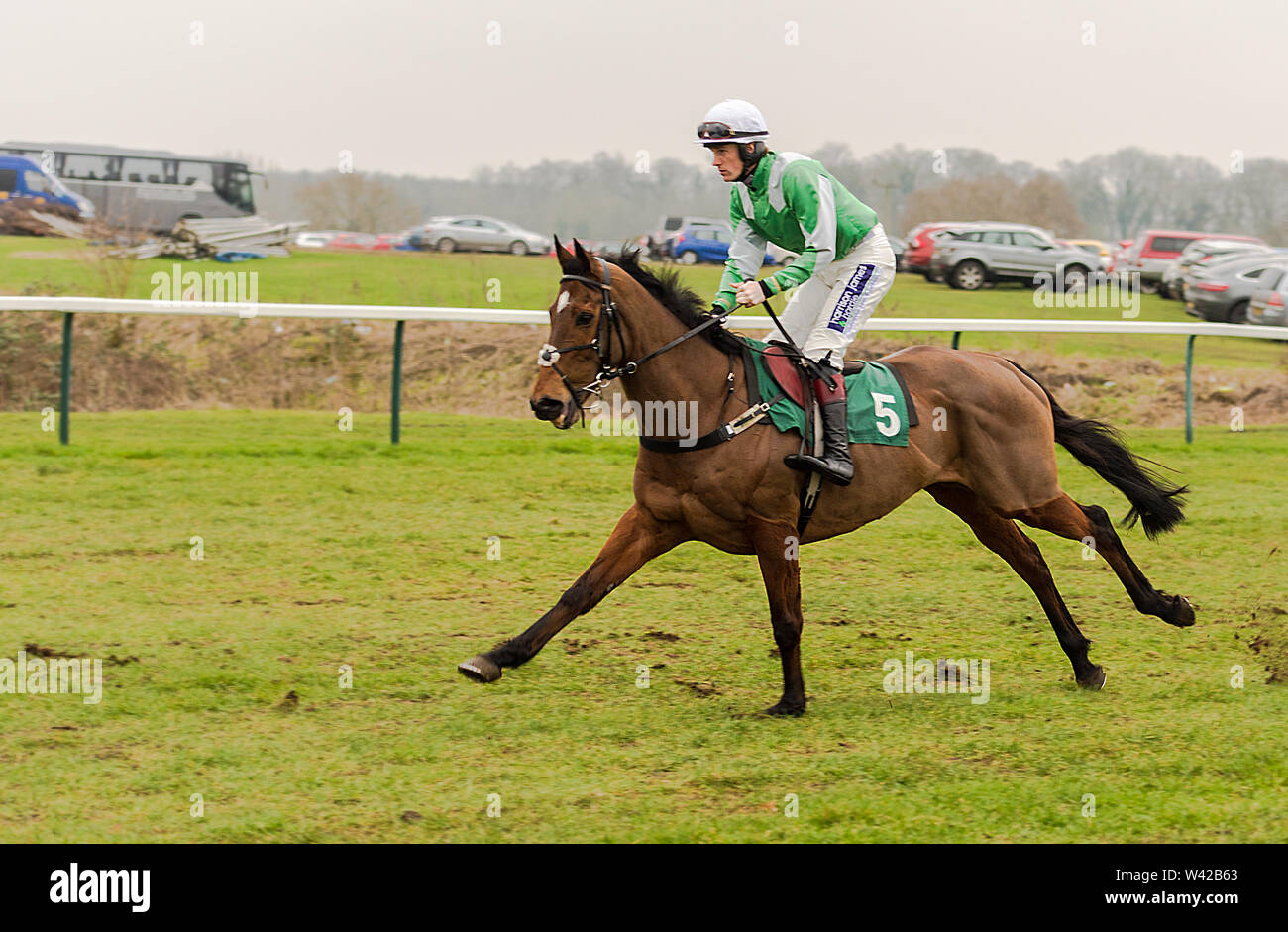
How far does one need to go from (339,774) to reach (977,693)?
253 cm

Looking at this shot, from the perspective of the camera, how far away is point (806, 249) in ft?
16.0

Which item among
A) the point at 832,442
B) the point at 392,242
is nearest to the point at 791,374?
the point at 832,442

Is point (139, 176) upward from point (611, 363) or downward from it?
upward

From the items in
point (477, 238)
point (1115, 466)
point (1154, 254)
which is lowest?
point (1115, 466)

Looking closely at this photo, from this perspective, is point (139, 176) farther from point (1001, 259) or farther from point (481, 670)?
point (481, 670)

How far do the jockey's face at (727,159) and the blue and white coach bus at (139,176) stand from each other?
94.4 feet

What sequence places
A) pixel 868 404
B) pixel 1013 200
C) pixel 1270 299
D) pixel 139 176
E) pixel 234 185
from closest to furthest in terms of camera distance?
pixel 868 404, pixel 1270 299, pixel 139 176, pixel 234 185, pixel 1013 200

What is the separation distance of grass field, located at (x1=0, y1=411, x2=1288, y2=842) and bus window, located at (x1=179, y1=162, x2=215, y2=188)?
2379 centimetres

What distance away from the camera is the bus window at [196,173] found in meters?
31.5

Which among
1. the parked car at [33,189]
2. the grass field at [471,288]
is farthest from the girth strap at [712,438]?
the parked car at [33,189]

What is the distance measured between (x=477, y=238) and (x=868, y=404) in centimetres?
2935

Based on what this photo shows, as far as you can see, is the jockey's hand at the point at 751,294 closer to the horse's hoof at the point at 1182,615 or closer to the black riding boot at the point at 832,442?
the black riding boot at the point at 832,442

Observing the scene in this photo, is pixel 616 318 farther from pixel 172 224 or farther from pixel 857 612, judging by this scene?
pixel 172 224

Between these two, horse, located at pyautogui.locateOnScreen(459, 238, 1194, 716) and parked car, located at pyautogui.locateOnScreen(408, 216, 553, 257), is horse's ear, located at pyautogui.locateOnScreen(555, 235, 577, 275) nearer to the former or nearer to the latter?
horse, located at pyautogui.locateOnScreen(459, 238, 1194, 716)
